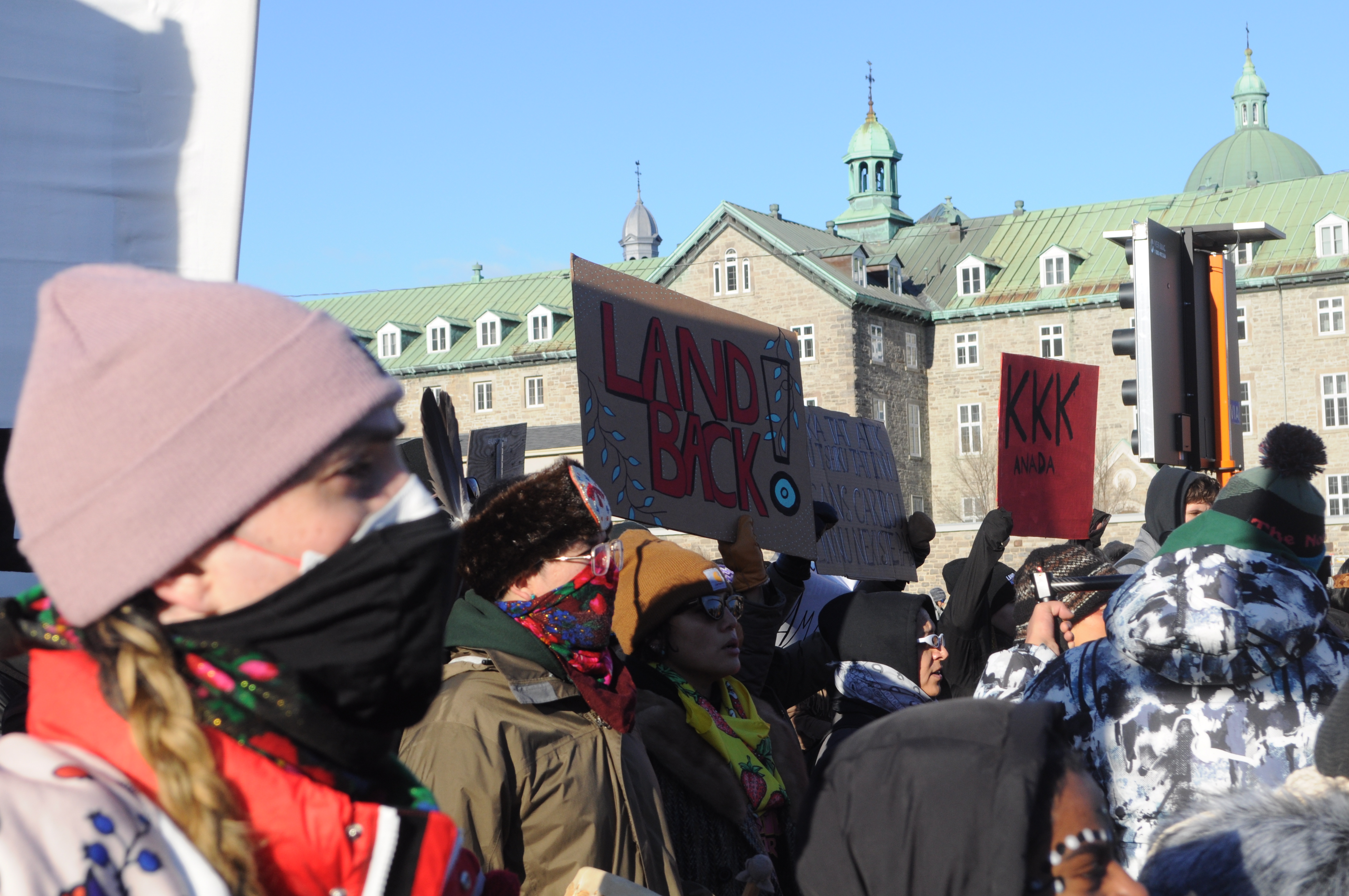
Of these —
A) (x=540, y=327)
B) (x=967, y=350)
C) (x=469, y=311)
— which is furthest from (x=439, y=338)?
(x=967, y=350)

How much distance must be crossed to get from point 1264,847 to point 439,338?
66.0 metres

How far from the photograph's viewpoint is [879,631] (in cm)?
546

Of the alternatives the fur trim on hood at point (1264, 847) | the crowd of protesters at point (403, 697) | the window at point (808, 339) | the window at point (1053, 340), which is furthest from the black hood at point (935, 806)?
the window at point (1053, 340)

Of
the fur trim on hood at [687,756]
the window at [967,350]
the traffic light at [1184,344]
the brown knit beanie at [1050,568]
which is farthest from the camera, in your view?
the window at [967,350]

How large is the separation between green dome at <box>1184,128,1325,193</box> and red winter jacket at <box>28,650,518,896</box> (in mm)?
94053

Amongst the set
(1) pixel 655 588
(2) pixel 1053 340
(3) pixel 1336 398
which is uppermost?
(2) pixel 1053 340

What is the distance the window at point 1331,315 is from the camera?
52312mm

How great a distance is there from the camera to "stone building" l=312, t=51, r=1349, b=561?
52500 millimetres

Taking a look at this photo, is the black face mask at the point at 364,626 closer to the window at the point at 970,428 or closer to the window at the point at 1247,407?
the window at the point at 1247,407

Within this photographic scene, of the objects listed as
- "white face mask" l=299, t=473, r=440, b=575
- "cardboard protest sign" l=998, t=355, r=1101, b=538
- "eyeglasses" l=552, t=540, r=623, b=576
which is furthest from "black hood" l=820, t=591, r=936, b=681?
"white face mask" l=299, t=473, r=440, b=575

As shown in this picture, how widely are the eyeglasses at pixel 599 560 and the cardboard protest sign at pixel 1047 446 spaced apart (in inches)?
190

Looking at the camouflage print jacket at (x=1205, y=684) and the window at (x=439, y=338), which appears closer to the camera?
the camouflage print jacket at (x=1205, y=684)

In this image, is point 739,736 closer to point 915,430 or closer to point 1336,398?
point 1336,398

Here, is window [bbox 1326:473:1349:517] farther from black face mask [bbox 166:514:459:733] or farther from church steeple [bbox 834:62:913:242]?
black face mask [bbox 166:514:459:733]
